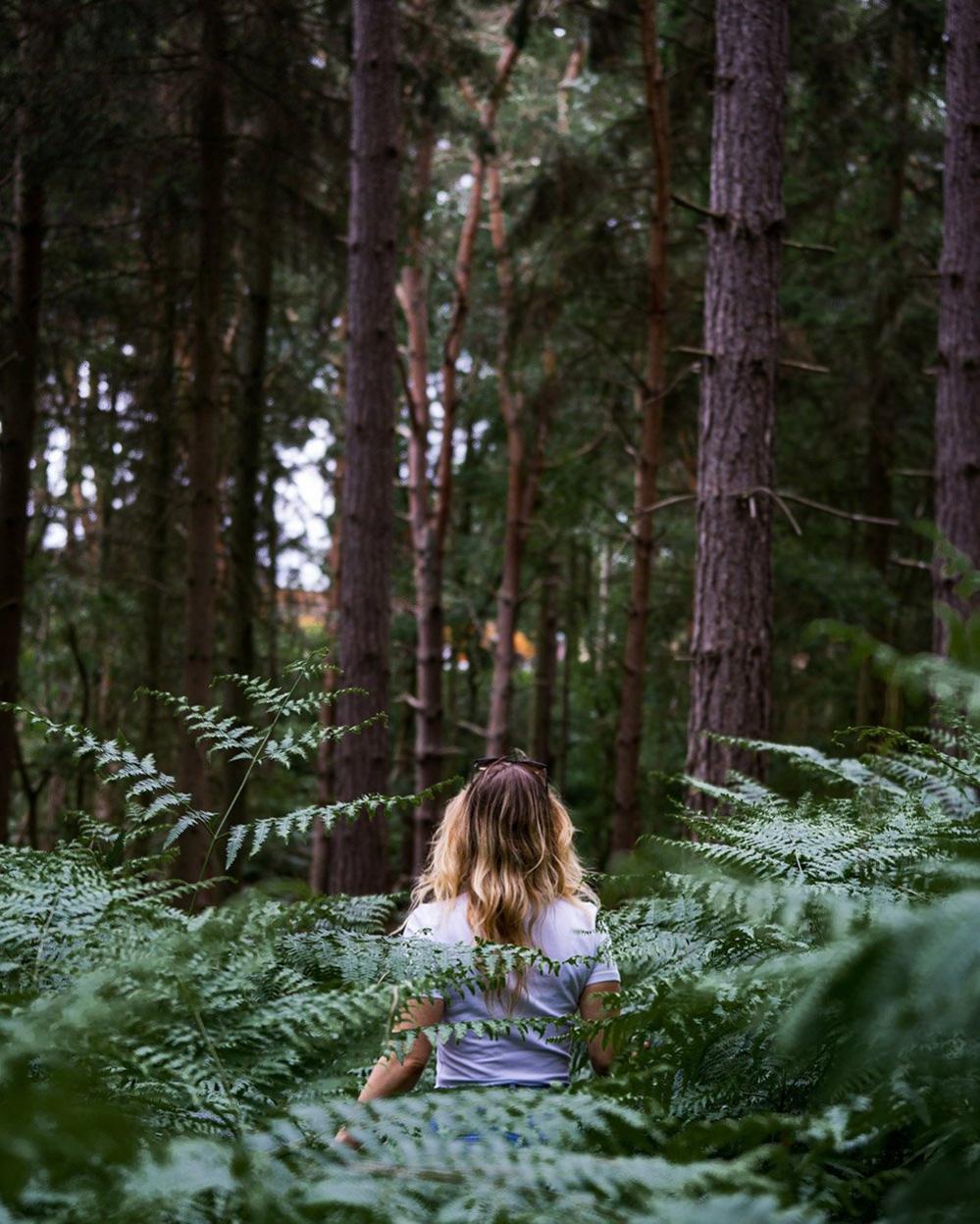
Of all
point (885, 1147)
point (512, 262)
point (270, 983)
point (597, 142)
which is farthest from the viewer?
point (512, 262)

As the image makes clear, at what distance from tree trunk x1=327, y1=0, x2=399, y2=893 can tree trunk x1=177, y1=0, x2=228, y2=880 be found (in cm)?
186

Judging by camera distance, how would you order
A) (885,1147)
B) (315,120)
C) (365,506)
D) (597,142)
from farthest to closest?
(597,142), (315,120), (365,506), (885,1147)

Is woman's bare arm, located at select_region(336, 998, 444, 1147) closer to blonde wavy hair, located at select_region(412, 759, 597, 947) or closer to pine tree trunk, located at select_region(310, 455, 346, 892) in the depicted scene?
blonde wavy hair, located at select_region(412, 759, 597, 947)

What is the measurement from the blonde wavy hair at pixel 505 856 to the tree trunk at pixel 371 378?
21.5ft

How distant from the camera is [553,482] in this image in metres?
21.2

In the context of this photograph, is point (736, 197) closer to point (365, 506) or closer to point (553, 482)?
point (365, 506)

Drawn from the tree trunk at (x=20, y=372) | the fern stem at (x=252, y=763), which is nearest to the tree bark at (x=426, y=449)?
the tree trunk at (x=20, y=372)

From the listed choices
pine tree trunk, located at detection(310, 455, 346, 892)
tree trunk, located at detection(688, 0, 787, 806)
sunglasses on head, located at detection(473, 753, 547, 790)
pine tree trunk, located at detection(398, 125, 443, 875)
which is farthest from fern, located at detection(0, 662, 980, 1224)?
pine tree trunk, located at detection(398, 125, 443, 875)

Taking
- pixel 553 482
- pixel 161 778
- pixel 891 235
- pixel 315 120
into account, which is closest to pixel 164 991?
pixel 161 778

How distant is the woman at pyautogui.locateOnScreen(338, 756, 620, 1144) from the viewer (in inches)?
119

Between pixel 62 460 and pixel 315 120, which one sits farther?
pixel 62 460

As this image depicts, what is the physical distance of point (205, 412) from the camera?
12109 millimetres

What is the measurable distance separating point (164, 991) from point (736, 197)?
7688mm

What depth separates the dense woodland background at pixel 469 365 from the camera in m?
10.4
